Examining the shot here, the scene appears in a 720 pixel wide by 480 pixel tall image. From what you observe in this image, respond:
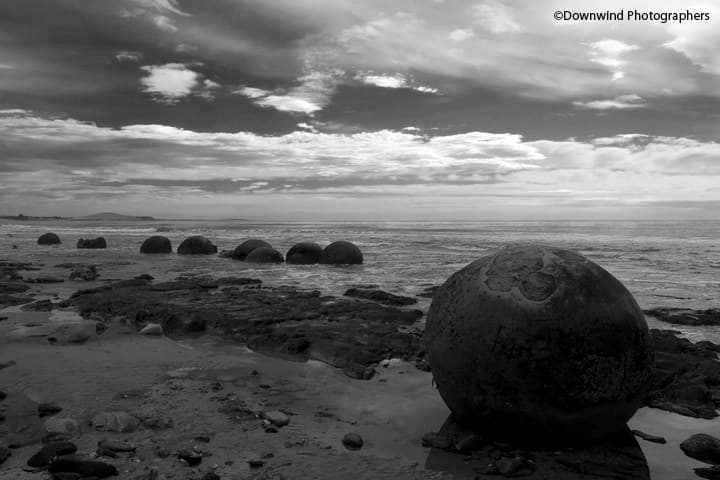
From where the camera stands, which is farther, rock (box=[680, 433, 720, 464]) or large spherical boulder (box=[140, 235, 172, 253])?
large spherical boulder (box=[140, 235, 172, 253])

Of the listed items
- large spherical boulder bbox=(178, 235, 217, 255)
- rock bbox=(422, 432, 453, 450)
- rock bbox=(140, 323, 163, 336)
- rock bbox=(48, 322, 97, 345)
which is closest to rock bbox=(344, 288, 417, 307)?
rock bbox=(140, 323, 163, 336)

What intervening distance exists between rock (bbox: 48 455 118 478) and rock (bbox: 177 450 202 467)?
0.45 m

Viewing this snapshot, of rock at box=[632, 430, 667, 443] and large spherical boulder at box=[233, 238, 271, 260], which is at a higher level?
large spherical boulder at box=[233, 238, 271, 260]

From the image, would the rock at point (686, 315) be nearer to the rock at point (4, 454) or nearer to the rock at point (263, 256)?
the rock at point (4, 454)

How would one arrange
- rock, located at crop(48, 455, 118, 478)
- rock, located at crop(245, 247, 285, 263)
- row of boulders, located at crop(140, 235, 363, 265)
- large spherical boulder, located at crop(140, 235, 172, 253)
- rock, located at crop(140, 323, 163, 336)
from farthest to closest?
large spherical boulder, located at crop(140, 235, 172, 253) < rock, located at crop(245, 247, 285, 263) < row of boulders, located at crop(140, 235, 363, 265) < rock, located at crop(140, 323, 163, 336) < rock, located at crop(48, 455, 118, 478)

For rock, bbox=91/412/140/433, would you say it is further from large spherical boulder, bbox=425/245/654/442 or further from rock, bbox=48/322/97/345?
rock, bbox=48/322/97/345

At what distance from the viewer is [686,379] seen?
233 inches

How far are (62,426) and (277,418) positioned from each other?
1822 mm

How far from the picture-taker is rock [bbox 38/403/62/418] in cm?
478

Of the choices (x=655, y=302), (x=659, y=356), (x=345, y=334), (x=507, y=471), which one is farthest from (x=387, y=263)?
(x=507, y=471)

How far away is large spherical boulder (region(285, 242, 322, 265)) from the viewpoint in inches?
827

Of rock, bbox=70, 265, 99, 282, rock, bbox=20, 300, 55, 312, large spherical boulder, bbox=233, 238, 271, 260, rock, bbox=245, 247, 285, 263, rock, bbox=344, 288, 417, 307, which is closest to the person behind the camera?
rock, bbox=20, 300, 55, 312

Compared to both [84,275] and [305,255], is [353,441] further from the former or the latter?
[305,255]

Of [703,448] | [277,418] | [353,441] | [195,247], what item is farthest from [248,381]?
[195,247]
